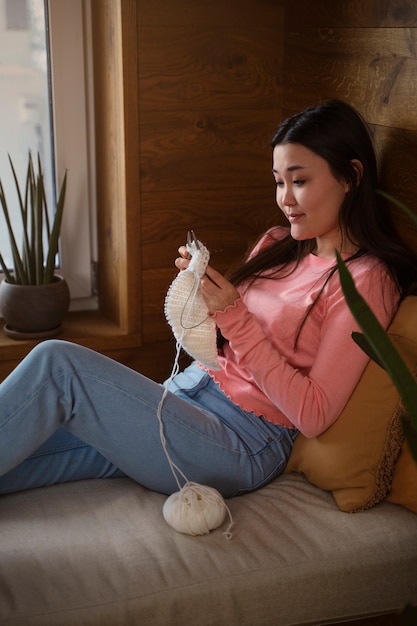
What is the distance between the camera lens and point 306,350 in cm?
177

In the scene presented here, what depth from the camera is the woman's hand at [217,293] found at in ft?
5.55

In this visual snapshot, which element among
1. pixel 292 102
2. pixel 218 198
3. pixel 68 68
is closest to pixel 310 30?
pixel 292 102

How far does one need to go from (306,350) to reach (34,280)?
90 centimetres

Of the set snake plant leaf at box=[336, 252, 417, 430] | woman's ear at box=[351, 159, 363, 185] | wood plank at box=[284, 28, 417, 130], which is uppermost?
wood plank at box=[284, 28, 417, 130]

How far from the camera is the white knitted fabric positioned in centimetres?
170

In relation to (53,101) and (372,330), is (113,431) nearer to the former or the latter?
(372,330)

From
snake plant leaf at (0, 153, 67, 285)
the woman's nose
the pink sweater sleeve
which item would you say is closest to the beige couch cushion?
the pink sweater sleeve

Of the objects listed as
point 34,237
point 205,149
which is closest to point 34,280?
point 34,237

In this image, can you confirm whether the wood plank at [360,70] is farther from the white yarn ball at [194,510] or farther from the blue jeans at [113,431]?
the white yarn ball at [194,510]

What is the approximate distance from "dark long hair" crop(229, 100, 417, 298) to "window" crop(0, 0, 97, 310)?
845 mm

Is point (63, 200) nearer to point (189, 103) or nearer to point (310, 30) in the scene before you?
point (189, 103)

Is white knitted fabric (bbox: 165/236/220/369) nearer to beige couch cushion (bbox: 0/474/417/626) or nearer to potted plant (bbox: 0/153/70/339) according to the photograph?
beige couch cushion (bbox: 0/474/417/626)

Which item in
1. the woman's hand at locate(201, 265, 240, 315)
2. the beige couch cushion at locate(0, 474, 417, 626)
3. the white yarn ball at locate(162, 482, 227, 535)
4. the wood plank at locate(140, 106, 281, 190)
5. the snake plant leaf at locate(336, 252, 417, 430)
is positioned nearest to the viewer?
the snake plant leaf at locate(336, 252, 417, 430)

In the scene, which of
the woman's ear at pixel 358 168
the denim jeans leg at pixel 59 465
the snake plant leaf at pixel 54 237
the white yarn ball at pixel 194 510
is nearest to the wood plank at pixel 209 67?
the snake plant leaf at pixel 54 237
